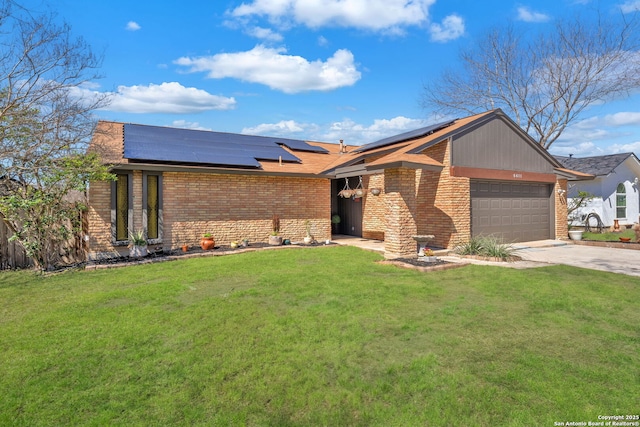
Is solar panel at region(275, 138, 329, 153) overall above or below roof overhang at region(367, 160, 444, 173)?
above

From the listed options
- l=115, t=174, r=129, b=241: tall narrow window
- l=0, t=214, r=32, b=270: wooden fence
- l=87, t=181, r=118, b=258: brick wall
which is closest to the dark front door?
l=115, t=174, r=129, b=241: tall narrow window

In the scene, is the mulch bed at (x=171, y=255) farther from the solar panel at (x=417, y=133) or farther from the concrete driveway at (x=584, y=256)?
the concrete driveway at (x=584, y=256)

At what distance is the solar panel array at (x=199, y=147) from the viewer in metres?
11.4

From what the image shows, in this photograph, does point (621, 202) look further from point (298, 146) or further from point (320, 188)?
point (298, 146)

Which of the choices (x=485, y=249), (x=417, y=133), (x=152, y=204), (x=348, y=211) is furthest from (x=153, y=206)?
(x=485, y=249)

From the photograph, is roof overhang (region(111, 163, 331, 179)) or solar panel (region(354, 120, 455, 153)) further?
solar panel (region(354, 120, 455, 153))

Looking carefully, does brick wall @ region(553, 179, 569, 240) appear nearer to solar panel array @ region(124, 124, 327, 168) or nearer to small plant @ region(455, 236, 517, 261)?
small plant @ region(455, 236, 517, 261)

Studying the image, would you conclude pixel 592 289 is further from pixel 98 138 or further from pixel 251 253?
pixel 98 138

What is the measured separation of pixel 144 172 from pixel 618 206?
2606 centimetres

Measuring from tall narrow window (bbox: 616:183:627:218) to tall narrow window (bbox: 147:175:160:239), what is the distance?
1002 inches

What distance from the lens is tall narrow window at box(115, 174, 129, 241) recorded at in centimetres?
1042

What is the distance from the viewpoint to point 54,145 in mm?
9086

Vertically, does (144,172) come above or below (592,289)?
above

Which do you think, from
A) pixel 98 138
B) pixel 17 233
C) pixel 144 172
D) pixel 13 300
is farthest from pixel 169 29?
pixel 13 300
